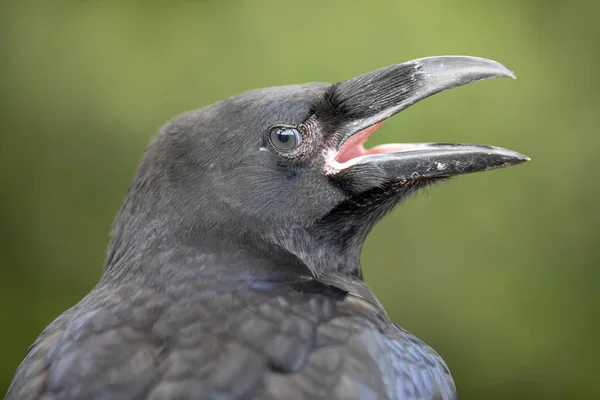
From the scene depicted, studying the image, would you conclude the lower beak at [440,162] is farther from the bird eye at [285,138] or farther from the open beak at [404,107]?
the bird eye at [285,138]

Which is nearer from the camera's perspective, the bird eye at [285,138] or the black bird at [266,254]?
the black bird at [266,254]

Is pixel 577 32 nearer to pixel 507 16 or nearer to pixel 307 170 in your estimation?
pixel 507 16

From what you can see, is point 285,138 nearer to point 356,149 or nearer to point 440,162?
point 356,149

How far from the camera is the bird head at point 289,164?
7.04 ft

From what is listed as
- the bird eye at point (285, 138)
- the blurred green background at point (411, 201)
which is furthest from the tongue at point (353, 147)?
the blurred green background at point (411, 201)

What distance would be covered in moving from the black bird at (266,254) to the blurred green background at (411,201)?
2.07 m

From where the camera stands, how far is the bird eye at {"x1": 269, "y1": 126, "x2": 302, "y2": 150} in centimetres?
217

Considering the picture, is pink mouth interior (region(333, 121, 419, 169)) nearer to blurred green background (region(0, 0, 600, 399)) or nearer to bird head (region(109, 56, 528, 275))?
bird head (region(109, 56, 528, 275))

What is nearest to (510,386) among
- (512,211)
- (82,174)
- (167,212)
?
(512,211)

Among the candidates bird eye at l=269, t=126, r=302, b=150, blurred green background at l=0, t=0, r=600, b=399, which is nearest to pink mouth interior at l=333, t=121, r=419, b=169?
bird eye at l=269, t=126, r=302, b=150

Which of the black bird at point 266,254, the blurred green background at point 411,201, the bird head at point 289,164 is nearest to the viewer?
the black bird at point 266,254

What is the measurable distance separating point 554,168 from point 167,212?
9.21ft

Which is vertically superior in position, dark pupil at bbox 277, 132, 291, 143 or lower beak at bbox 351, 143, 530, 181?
dark pupil at bbox 277, 132, 291, 143

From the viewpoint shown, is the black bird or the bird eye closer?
the black bird
